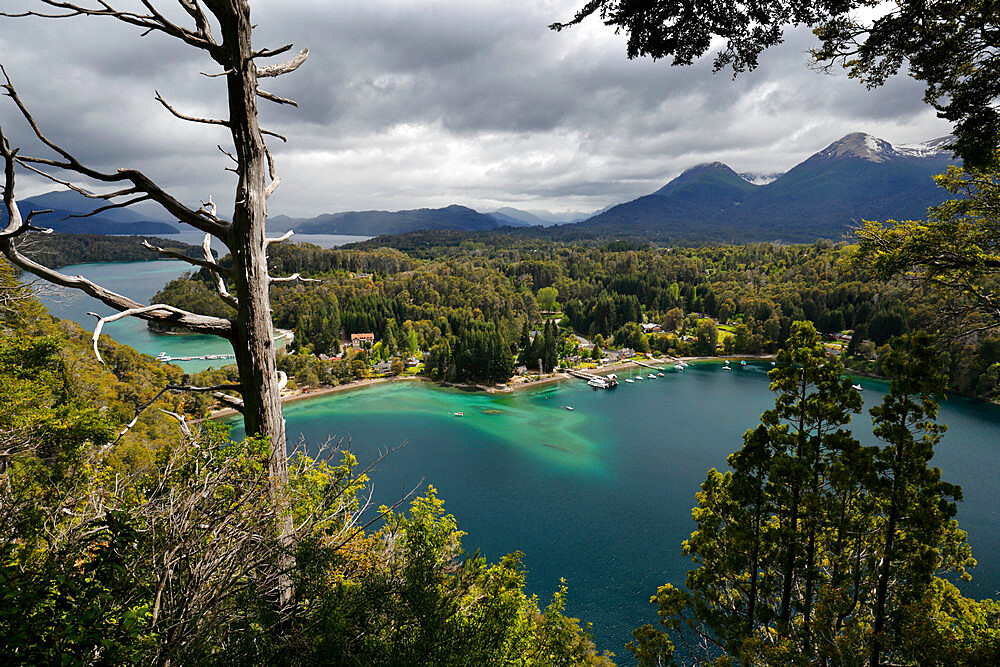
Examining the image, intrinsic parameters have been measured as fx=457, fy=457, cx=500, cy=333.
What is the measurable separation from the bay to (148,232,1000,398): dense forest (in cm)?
639

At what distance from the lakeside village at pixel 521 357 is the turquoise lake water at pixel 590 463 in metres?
2.97

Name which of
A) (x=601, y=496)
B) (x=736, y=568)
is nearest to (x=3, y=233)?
(x=736, y=568)

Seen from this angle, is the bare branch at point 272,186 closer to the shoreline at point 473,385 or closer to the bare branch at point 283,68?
the bare branch at point 283,68

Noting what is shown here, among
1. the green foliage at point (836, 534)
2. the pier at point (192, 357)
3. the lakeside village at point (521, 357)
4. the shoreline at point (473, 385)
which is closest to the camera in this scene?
Result: the green foliage at point (836, 534)

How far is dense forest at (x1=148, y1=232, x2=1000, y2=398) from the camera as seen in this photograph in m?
46.4

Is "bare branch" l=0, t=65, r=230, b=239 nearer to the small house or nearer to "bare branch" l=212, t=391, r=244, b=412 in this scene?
"bare branch" l=212, t=391, r=244, b=412

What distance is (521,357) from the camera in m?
48.3

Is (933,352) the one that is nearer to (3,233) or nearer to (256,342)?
(256,342)

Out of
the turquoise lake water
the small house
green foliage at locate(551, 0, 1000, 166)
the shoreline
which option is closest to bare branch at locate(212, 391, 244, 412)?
green foliage at locate(551, 0, 1000, 166)

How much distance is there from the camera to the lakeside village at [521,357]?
42219mm

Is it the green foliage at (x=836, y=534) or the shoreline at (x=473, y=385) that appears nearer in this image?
the green foliage at (x=836, y=534)

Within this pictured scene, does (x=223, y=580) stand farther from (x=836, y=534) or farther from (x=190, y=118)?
(x=836, y=534)

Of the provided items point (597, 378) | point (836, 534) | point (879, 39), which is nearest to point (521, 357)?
point (597, 378)

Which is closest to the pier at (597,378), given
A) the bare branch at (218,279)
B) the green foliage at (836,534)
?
the green foliage at (836,534)
